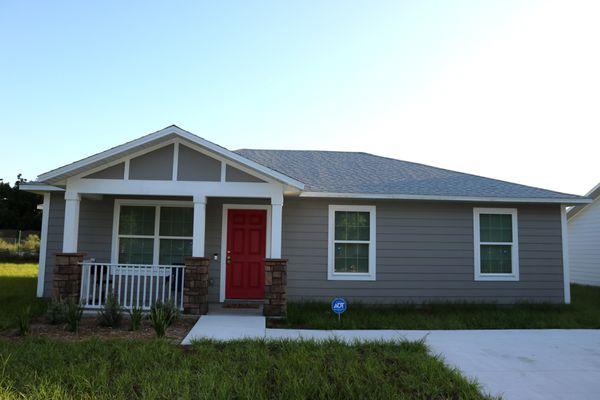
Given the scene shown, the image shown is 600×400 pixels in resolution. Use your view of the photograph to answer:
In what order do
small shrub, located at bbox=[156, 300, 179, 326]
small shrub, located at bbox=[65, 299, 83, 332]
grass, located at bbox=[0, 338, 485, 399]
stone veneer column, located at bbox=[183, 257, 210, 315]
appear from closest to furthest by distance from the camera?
grass, located at bbox=[0, 338, 485, 399] < small shrub, located at bbox=[65, 299, 83, 332] < small shrub, located at bbox=[156, 300, 179, 326] < stone veneer column, located at bbox=[183, 257, 210, 315]

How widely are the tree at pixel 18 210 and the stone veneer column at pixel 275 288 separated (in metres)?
37.5

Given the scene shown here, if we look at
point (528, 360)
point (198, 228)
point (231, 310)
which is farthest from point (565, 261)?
point (198, 228)

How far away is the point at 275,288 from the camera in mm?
8781

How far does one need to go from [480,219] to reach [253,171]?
5.58m

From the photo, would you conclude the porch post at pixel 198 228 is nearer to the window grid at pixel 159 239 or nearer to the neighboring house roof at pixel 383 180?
the window grid at pixel 159 239

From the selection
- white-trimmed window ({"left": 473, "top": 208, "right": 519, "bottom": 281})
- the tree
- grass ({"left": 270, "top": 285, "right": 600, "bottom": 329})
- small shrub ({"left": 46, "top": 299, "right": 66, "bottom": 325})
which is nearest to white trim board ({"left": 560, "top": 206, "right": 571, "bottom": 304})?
grass ({"left": 270, "top": 285, "right": 600, "bottom": 329})

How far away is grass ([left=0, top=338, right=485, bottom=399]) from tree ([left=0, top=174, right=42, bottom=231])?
127ft

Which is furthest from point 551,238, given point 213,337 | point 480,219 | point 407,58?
point 213,337

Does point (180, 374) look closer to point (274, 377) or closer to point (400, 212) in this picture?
point (274, 377)

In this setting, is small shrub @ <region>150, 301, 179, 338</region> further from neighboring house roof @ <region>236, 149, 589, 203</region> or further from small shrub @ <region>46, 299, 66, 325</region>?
neighboring house roof @ <region>236, 149, 589, 203</region>

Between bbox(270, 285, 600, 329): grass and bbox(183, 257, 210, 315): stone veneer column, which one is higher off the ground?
bbox(183, 257, 210, 315): stone veneer column

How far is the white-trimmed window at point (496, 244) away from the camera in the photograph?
10.8m

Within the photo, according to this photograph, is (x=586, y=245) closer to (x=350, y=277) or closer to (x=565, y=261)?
(x=565, y=261)

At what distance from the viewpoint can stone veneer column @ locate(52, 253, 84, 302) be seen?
28.1 feet
